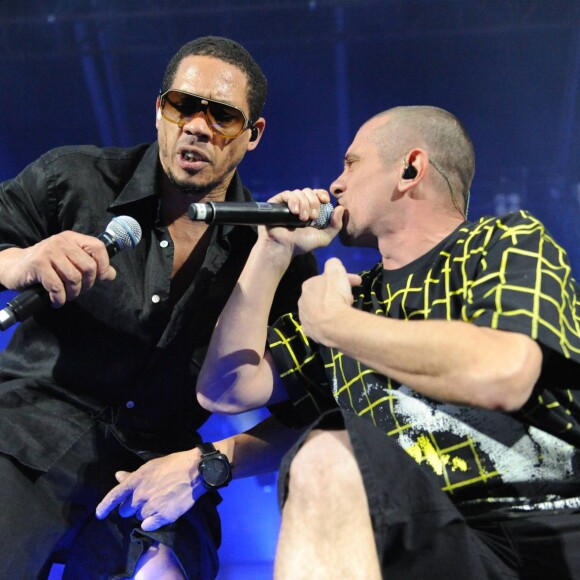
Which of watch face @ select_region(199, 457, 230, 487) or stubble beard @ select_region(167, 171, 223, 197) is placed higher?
stubble beard @ select_region(167, 171, 223, 197)

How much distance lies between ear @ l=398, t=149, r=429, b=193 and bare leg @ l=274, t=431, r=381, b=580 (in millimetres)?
893

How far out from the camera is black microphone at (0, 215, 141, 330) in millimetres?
1487

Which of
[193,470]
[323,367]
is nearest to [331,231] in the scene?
Answer: [323,367]

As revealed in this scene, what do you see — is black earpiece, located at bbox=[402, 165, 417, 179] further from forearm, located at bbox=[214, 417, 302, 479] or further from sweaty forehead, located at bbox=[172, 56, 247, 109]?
forearm, located at bbox=[214, 417, 302, 479]

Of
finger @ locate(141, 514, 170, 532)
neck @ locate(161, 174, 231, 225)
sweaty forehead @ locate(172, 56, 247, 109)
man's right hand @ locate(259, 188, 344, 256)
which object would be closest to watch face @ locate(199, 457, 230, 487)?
finger @ locate(141, 514, 170, 532)

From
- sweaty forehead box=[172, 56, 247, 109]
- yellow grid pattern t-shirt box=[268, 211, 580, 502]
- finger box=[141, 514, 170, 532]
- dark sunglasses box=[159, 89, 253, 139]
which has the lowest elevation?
finger box=[141, 514, 170, 532]

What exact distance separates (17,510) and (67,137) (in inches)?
77.9

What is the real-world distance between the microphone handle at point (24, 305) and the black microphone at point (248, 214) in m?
0.24

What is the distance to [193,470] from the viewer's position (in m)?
2.02

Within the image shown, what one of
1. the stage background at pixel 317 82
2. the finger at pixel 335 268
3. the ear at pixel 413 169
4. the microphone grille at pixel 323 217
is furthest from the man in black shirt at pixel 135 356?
the stage background at pixel 317 82

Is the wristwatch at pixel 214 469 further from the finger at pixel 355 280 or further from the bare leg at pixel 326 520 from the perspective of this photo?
the bare leg at pixel 326 520

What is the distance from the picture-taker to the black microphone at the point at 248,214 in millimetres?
1575

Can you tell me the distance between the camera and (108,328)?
2076 millimetres

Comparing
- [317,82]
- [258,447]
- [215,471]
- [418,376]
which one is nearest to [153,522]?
[215,471]
